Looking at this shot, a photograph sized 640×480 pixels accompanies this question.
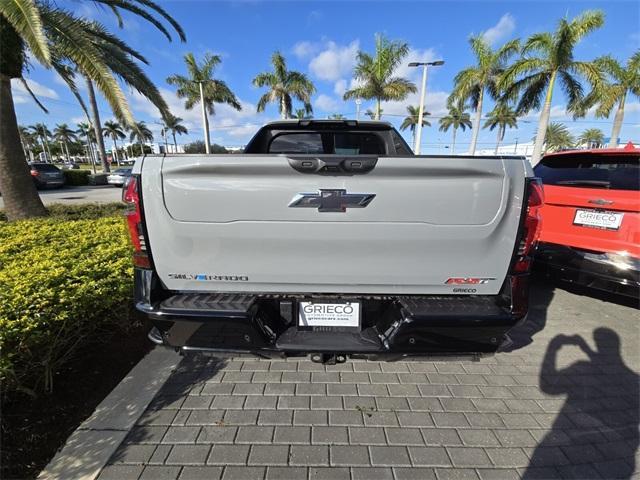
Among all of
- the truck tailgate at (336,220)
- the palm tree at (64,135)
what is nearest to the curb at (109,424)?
the truck tailgate at (336,220)

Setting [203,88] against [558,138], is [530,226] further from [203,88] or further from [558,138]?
[558,138]

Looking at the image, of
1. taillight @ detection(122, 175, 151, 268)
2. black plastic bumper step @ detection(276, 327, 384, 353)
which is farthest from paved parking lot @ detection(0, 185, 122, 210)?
black plastic bumper step @ detection(276, 327, 384, 353)

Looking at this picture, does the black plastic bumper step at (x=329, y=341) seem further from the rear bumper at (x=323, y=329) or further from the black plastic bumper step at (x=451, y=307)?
the black plastic bumper step at (x=451, y=307)

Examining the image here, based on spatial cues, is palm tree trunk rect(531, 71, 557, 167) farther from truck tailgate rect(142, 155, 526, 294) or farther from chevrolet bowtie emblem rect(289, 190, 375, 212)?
chevrolet bowtie emblem rect(289, 190, 375, 212)

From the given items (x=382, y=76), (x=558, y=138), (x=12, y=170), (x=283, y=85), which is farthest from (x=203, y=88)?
(x=558, y=138)

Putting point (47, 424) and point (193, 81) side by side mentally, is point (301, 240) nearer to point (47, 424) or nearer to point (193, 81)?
point (47, 424)

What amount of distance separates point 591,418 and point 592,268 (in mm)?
1712

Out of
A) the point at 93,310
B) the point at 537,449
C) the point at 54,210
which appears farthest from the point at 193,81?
the point at 537,449

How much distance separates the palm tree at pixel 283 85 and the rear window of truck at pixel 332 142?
25.4 metres

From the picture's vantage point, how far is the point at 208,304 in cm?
202

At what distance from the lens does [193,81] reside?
26.2 metres

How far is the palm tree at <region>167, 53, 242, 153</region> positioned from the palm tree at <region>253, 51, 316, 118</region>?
2.95 meters

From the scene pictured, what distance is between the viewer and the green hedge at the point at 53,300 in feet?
6.94

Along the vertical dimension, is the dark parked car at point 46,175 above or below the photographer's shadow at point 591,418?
above
